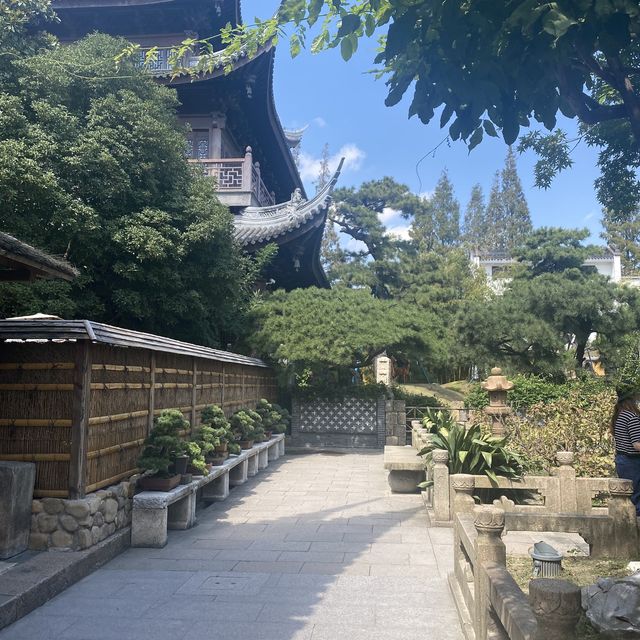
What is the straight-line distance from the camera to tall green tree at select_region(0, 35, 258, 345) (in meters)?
9.18

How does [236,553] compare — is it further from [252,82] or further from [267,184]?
[267,184]

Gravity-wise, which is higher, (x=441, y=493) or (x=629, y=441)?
(x=629, y=441)

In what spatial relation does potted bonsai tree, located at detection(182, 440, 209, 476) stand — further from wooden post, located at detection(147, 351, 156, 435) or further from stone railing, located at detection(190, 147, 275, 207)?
stone railing, located at detection(190, 147, 275, 207)

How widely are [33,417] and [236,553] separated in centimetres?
243

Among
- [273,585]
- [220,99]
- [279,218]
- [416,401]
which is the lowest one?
[273,585]

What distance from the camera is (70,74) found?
10.3 m

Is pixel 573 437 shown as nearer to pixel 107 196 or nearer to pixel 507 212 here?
pixel 107 196

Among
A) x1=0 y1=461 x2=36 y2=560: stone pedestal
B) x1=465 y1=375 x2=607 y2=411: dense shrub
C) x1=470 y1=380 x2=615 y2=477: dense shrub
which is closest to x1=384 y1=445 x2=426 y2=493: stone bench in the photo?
x1=470 y1=380 x2=615 y2=477: dense shrub

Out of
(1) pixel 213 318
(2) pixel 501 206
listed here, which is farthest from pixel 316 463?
(2) pixel 501 206

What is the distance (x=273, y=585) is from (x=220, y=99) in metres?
13.5

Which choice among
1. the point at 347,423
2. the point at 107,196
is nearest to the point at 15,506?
the point at 107,196

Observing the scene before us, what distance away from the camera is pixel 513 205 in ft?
191

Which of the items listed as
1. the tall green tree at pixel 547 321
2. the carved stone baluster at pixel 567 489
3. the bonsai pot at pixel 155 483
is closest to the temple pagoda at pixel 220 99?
the tall green tree at pixel 547 321

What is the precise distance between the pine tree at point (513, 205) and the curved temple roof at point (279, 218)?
42123 mm
